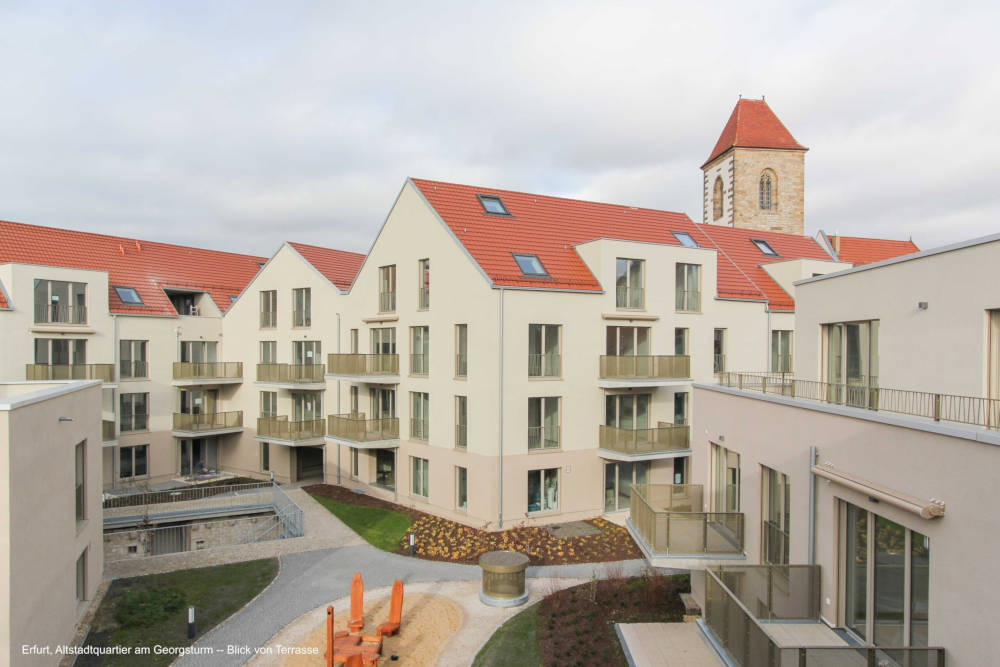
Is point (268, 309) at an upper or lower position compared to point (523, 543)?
upper

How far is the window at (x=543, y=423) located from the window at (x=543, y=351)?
84cm

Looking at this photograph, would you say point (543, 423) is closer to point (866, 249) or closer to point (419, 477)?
point (419, 477)

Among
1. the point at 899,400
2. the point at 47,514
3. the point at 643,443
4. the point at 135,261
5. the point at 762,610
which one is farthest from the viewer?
the point at 135,261

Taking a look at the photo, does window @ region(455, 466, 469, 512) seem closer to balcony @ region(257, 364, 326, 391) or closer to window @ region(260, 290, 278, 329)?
balcony @ region(257, 364, 326, 391)

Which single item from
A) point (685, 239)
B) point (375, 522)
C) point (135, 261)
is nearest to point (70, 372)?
point (135, 261)

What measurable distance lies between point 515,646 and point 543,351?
9646mm

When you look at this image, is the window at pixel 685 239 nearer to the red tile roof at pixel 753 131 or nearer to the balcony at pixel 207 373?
the red tile roof at pixel 753 131

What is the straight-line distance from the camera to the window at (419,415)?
21500mm

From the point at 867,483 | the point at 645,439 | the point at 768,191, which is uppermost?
the point at 768,191

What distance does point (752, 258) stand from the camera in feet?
92.4

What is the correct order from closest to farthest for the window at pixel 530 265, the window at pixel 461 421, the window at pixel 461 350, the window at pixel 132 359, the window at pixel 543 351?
the window at pixel 543 351 < the window at pixel 461 421 < the window at pixel 461 350 < the window at pixel 530 265 < the window at pixel 132 359

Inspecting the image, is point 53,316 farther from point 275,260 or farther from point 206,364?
point 275,260

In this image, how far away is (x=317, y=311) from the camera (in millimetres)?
26516

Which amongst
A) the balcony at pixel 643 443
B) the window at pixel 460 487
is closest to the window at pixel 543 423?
the balcony at pixel 643 443
